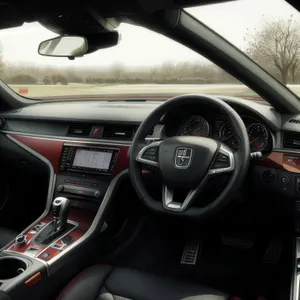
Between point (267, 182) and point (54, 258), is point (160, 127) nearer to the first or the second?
point (267, 182)

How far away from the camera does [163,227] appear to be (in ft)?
10.5

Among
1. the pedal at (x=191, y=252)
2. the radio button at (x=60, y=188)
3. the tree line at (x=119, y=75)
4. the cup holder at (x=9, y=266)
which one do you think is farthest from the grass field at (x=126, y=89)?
the cup holder at (x=9, y=266)

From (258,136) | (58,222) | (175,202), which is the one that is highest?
(258,136)

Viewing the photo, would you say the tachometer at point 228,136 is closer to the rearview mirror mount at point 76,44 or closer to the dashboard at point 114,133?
the dashboard at point 114,133

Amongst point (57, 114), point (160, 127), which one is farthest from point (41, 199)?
point (160, 127)

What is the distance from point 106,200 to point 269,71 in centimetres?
127

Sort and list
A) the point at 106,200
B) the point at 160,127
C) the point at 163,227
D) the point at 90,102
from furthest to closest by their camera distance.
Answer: the point at 90,102
the point at 163,227
the point at 106,200
the point at 160,127

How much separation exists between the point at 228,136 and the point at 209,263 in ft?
3.06

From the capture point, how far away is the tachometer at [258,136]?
255 centimetres

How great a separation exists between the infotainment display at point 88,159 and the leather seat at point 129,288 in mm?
718

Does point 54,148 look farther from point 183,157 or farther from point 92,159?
point 183,157

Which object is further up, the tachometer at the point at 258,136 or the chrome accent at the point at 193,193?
the tachometer at the point at 258,136

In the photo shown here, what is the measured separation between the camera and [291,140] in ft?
8.28

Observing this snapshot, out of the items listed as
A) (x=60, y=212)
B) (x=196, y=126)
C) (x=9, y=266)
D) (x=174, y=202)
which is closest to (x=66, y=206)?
(x=60, y=212)
